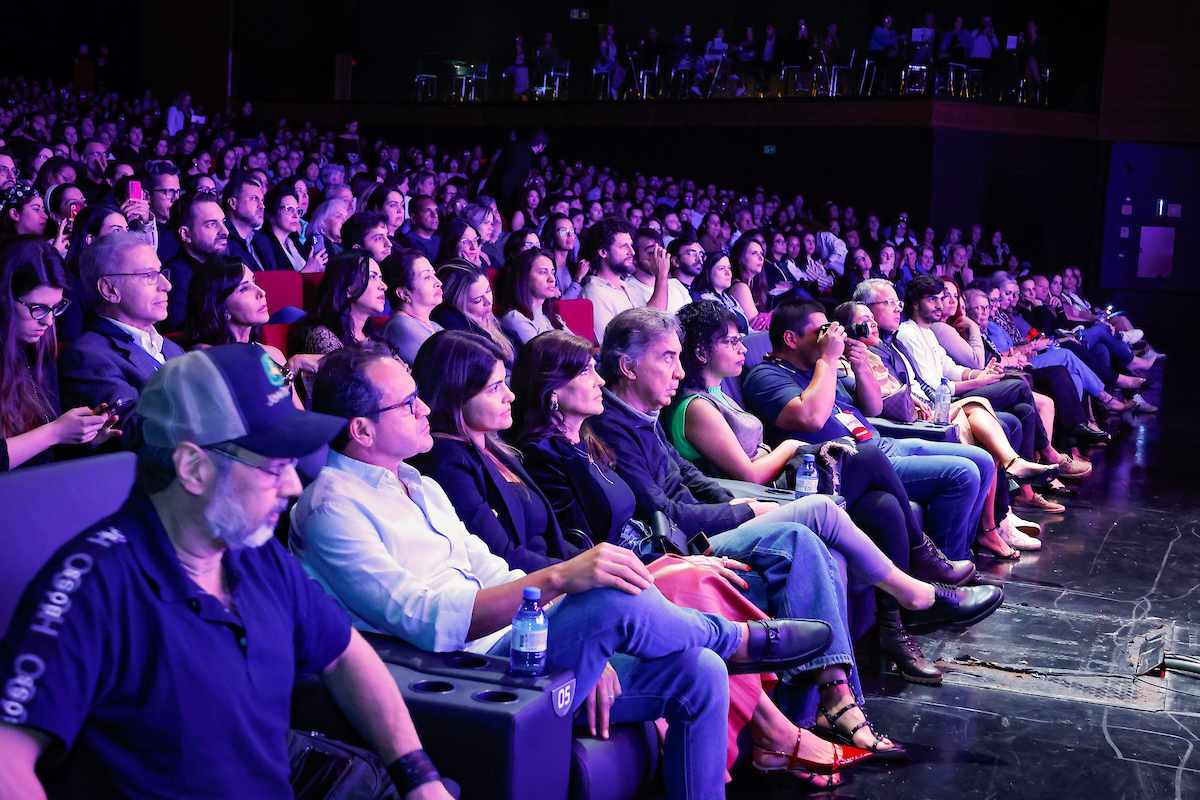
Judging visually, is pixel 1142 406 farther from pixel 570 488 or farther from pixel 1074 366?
pixel 570 488

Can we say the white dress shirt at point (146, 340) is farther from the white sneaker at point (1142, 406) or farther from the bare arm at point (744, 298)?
the white sneaker at point (1142, 406)

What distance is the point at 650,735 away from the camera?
1.98 m

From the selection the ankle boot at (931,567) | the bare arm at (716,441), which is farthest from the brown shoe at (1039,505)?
the bare arm at (716,441)

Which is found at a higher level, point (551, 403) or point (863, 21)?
point (863, 21)

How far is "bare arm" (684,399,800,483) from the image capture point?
319 centimetres

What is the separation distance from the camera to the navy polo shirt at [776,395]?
12.0 ft

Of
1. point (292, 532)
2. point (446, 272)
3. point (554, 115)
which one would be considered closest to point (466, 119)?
point (554, 115)

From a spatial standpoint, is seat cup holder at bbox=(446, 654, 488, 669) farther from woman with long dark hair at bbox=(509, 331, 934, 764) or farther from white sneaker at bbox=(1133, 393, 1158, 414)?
white sneaker at bbox=(1133, 393, 1158, 414)

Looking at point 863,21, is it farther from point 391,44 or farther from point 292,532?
point 292,532

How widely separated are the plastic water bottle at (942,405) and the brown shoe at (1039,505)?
2.76 ft

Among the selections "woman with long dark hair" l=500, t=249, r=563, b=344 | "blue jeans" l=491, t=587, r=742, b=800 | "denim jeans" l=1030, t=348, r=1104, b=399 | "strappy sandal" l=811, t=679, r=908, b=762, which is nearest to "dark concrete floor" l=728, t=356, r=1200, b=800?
"strappy sandal" l=811, t=679, r=908, b=762

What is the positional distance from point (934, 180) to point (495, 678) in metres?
12.1

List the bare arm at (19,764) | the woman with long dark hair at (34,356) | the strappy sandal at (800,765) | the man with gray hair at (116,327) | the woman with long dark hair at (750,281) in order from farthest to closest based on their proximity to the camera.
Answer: the woman with long dark hair at (750,281) → the man with gray hair at (116,327) → the strappy sandal at (800,765) → the woman with long dark hair at (34,356) → the bare arm at (19,764)

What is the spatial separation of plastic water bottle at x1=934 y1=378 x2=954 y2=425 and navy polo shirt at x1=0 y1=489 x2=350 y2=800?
3.67m
